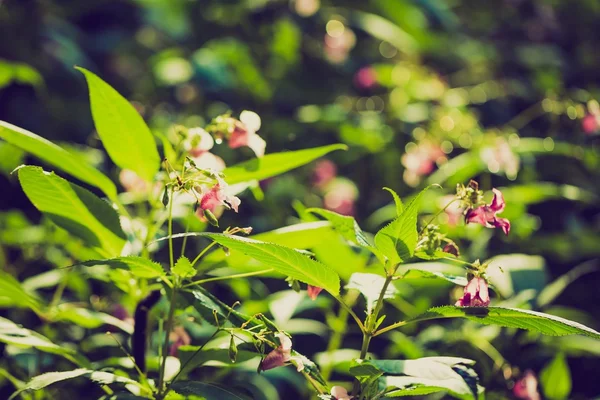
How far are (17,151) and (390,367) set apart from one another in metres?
1.30

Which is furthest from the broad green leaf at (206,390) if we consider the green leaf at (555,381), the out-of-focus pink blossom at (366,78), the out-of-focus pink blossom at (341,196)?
the out-of-focus pink blossom at (366,78)

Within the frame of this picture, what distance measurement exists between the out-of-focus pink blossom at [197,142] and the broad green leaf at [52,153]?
6.2 inches

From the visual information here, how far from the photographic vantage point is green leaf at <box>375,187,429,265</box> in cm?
89

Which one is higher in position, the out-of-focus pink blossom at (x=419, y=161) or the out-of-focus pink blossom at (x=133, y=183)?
the out-of-focus pink blossom at (x=419, y=161)

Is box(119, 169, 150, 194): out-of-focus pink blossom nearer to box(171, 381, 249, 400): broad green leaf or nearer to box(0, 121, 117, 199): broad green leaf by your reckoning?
box(0, 121, 117, 199): broad green leaf

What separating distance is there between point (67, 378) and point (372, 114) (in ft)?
5.73

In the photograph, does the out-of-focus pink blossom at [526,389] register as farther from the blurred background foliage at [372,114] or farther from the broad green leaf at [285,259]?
the broad green leaf at [285,259]

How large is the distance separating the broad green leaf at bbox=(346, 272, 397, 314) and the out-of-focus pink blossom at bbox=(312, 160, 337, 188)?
1331mm

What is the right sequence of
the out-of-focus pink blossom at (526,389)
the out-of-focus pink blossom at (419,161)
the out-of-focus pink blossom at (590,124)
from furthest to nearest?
the out-of-focus pink blossom at (419,161)
the out-of-focus pink blossom at (590,124)
the out-of-focus pink blossom at (526,389)

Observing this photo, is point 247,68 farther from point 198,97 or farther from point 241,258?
point 241,258

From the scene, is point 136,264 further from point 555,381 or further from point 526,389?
point 555,381

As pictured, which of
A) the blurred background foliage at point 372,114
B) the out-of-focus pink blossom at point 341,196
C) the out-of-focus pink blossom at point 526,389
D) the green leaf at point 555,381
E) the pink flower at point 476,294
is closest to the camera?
the pink flower at point 476,294

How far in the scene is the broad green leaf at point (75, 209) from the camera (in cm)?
101

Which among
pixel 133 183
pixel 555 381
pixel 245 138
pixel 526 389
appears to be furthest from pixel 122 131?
pixel 555 381
